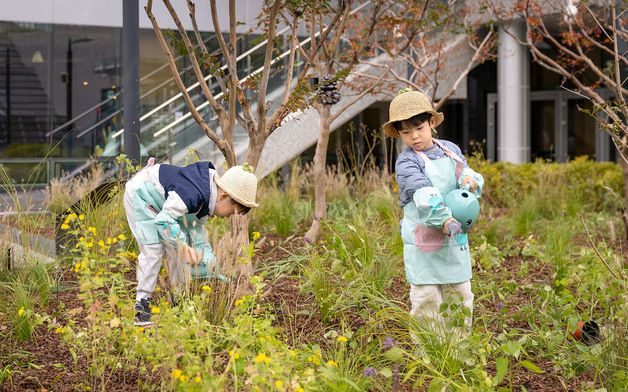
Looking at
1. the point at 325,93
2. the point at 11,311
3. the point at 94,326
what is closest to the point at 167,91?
the point at 325,93

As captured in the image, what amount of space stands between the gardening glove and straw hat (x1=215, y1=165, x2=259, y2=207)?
0.97m

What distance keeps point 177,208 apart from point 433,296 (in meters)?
1.34

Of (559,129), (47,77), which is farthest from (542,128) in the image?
(47,77)

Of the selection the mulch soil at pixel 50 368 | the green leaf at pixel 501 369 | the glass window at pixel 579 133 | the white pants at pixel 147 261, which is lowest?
the mulch soil at pixel 50 368

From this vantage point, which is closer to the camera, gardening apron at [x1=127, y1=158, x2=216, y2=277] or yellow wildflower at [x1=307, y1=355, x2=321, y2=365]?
yellow wildflower at [x1=307, y1=355, x2=321, y2=365]

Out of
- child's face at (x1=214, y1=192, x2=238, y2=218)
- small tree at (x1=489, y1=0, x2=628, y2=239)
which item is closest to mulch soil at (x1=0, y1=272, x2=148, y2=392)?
child's face at (x1=214, y1=192, x2=238, y2=218)

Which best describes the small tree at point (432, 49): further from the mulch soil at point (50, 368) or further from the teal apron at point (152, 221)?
the mulch soil at point (50, 368)

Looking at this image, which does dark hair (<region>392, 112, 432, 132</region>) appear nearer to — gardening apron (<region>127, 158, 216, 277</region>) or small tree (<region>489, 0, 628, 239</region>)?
small tree (<region>489, 0, 628, 239</region>)

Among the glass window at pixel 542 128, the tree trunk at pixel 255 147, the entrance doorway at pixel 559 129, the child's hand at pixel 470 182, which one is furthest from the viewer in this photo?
the glass window at pixel 542 128

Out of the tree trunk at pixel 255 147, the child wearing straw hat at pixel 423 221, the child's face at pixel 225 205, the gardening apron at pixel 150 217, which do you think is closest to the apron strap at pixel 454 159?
the child wearing straw hat at pixel 423 221

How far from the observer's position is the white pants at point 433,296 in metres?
4.59

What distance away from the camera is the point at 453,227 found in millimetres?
4168

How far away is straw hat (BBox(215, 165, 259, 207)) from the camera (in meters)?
4.64

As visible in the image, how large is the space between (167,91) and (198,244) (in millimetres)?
8689
